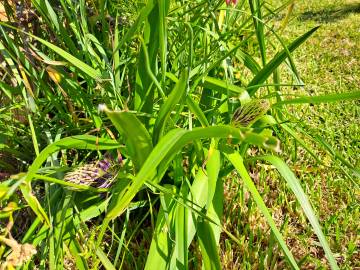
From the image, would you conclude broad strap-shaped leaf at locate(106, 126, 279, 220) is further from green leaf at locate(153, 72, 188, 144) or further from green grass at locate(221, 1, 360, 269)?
green grass at locate(221, 1, 360, 269)

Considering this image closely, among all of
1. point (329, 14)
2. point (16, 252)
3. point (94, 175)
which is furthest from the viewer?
point (329, 14)

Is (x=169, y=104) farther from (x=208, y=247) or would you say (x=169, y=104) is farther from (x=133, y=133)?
(x=208, y=247)

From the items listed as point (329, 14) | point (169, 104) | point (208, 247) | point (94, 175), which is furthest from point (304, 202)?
point (329, 14)

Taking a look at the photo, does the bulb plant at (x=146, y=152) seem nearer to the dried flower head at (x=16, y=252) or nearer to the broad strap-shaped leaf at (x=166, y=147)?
the broad strap-shaped leaf at (x=166, y=147)

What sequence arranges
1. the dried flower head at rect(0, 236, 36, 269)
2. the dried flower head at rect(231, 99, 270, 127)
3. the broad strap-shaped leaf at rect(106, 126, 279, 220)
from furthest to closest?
the dried flower head at rect(231, 99, 270, 127)
the broad strap-shaped leaf at rect(106, 126, 279, 220)
the dried flower head at rect(0, 236, 36, 269)

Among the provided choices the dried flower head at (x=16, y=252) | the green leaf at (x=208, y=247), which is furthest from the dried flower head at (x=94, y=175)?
the dried flower head at (x=16, y=252)

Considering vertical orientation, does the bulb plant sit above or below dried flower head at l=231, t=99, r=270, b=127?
below

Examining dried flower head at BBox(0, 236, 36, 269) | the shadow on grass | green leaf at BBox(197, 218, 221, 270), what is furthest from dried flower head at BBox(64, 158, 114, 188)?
the shadow on grass

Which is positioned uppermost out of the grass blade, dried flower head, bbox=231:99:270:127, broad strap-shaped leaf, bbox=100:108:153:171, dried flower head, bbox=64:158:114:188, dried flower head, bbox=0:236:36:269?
dried flower head, bbox=231:99:270:127
